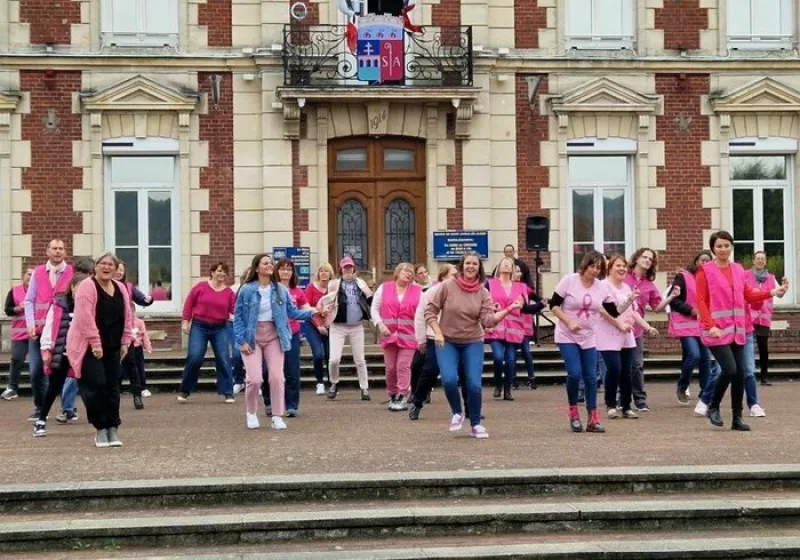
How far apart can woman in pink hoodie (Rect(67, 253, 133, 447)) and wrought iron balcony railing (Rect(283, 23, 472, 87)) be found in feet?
30.9

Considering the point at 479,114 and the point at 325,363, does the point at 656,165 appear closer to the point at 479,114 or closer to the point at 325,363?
the point at 479,114

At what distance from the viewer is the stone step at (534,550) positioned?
8.98m

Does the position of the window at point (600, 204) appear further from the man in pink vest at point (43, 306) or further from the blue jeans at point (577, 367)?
the man in pink vest at point (43, 306)

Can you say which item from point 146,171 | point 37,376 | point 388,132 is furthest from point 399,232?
point 37,376

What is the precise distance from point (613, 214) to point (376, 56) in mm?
4549

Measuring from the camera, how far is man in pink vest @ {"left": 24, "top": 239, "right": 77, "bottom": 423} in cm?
1495

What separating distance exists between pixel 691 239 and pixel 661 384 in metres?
3.83

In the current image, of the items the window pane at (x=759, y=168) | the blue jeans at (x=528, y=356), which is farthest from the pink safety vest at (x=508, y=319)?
the window pane at (x=759, y=168)

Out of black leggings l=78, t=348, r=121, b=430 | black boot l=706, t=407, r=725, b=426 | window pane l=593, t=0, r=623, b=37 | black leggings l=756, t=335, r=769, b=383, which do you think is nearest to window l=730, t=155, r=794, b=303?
window pane l=593, t=0, r=623, b=37

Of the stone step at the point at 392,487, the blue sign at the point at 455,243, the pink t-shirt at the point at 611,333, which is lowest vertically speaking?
A: the stone step at the point at 392,487

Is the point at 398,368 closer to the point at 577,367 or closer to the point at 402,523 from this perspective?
the point at 577,367

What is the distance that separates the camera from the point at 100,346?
12648mm

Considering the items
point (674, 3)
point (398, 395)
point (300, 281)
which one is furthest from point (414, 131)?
point (398, 395)

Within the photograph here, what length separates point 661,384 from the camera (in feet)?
64.9
